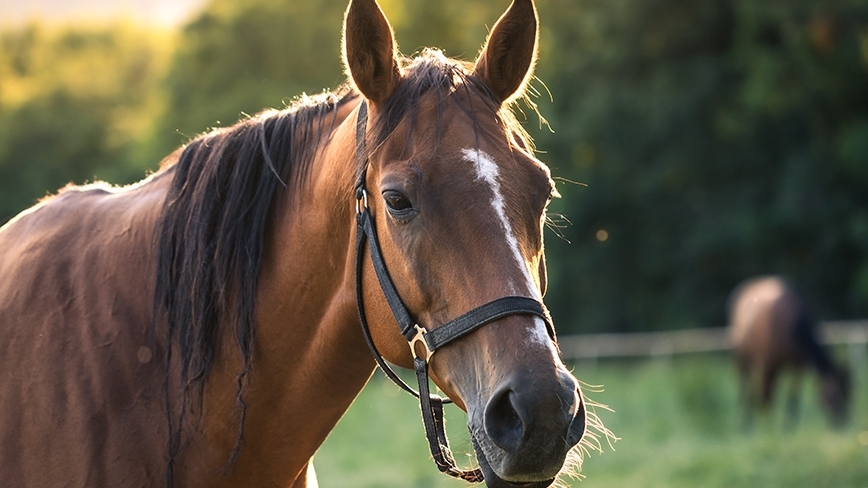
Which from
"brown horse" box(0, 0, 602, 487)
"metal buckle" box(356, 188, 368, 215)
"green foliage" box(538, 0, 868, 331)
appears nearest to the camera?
"brown horse" box(0, 0, 602, 487)

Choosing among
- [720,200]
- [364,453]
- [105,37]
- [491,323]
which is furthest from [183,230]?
[105,37]

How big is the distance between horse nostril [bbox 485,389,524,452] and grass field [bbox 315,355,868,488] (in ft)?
12.7

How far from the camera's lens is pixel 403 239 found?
244 centimetres

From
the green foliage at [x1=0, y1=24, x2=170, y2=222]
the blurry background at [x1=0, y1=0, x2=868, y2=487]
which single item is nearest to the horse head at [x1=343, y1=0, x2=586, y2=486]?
the blurry background at [x1=0, y1=0, x2=868, y2=487]

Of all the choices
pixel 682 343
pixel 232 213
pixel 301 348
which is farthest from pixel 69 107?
pixel 301 348

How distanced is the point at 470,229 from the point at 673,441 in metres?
9.79

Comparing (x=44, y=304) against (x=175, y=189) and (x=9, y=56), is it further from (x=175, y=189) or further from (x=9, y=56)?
(x=9, y=56)

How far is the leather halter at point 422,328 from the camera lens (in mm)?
2281

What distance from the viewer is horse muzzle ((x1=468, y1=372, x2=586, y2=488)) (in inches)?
83.9

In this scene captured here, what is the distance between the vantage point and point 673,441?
37.2ft

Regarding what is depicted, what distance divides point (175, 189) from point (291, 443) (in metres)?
0.90

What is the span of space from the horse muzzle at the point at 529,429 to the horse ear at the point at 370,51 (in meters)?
1.00

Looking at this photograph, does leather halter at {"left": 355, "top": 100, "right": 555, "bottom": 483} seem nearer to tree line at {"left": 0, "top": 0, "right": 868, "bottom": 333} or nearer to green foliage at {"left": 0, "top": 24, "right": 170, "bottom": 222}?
tree line at {"left": 0, "top": 0, "right": 868, "bottom": 333}

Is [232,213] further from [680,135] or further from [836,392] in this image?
[680,135]
